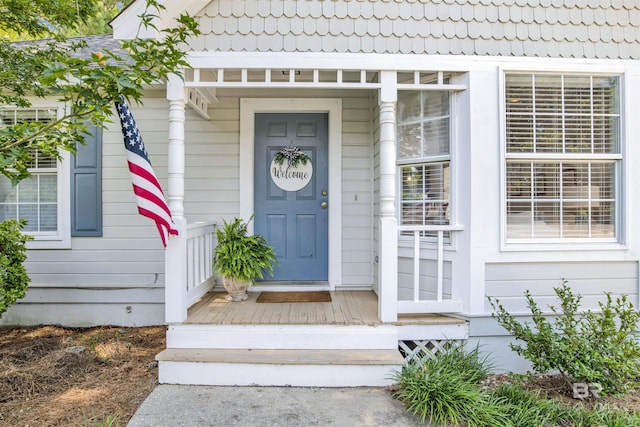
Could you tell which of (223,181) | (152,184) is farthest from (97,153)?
(152,184)

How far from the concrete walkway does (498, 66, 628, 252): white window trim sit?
1.65 m

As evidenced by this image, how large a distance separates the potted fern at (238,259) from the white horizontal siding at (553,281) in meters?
2.03

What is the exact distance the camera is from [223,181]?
3.94 m

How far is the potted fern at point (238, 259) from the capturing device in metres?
3.31

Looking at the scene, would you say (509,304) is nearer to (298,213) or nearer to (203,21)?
(298,213)

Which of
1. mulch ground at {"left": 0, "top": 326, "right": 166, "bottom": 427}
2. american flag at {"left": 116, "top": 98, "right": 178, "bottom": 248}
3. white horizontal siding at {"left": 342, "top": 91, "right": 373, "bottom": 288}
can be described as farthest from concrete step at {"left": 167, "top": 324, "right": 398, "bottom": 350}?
white horizontal siding at {"left": 342, "top": 91, "right": 373, "bottom": 288}

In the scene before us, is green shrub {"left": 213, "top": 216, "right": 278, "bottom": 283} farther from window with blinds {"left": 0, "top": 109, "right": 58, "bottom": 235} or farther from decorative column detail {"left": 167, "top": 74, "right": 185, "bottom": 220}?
window with blinds {"left": 0, "top": 109, "right": 58, "bottom": 235}

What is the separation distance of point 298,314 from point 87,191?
2.72m

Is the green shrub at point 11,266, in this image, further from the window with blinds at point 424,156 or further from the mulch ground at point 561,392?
the mulch ground at point 561,392

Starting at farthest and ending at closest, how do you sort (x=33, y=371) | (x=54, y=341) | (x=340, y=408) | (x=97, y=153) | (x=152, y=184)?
1. (x=97, y=153)
2. (x=54, y=341)
3. (x=33, y=371)
4. (x=152, y=184)
5. (x=340, y=408)

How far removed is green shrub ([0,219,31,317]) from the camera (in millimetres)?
3221

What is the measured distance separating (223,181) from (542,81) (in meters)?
3.18

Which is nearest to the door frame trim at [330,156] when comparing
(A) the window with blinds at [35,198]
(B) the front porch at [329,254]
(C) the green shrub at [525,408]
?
(B) the front porch at [329,254]

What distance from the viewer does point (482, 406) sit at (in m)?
2.27
